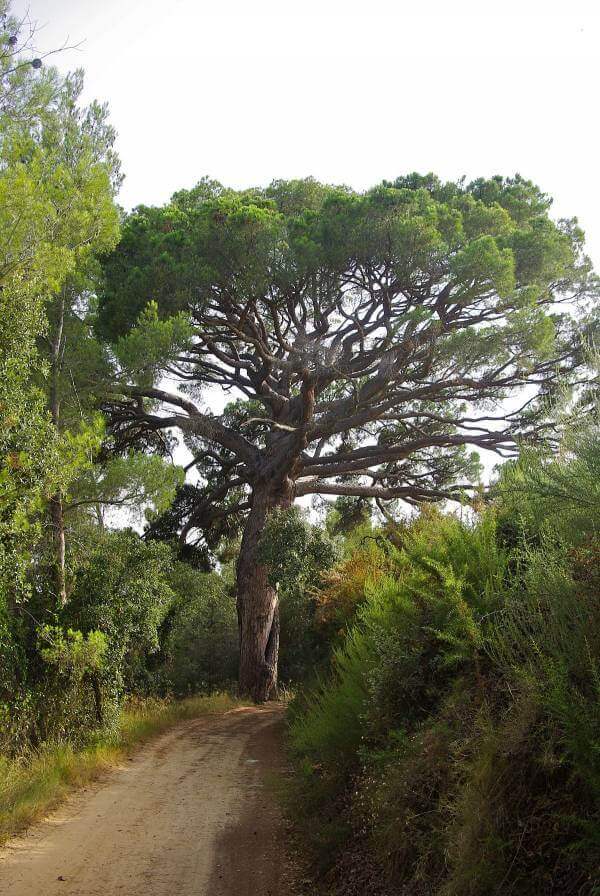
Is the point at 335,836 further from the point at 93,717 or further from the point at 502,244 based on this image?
the point at 502,244

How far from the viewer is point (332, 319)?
59.8 feet

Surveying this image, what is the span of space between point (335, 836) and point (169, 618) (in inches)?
581

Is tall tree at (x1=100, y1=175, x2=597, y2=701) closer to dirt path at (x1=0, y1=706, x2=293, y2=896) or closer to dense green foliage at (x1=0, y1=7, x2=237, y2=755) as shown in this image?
dense green foliage at (x1=0, y1=7, x2=237, y2=755)

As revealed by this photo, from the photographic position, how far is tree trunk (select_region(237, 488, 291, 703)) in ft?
60.2

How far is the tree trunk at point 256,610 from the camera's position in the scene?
1834 cm

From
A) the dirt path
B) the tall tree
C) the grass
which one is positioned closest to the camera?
the dirt path

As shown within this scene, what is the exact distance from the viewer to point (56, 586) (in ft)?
35.8

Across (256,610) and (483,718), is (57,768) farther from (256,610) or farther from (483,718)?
(256,610)

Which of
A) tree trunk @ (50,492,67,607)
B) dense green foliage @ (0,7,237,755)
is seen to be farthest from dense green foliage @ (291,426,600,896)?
tree trunk @ (50,492,67,607)

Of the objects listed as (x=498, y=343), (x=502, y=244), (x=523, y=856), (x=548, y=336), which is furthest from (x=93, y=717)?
(x=502, y=244)

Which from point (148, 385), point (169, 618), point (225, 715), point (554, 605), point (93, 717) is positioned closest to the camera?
point (554, 605)

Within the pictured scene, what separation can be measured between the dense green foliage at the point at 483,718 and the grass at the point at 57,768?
2788 mm

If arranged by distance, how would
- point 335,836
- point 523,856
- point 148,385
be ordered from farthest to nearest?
point 148,385, point 335,836, point 523,856

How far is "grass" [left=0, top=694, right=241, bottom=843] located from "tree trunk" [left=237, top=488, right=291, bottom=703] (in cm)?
442
